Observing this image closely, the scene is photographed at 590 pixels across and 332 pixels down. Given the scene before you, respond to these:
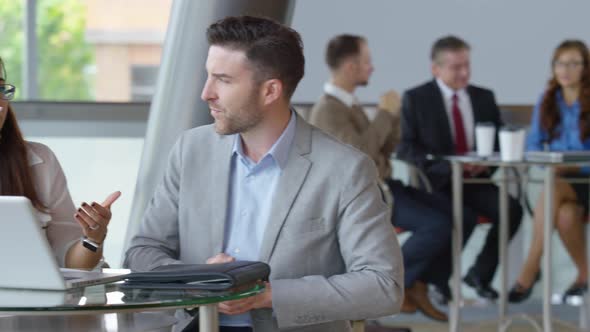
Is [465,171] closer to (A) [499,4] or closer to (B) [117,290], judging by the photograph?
(A) [499,4]

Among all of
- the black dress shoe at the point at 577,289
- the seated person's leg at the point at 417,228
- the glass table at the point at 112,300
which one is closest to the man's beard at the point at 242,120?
the glass table at the point at 112,300

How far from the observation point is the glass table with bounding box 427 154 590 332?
5.17 metres

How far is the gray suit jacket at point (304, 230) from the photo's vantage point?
7.19 ft

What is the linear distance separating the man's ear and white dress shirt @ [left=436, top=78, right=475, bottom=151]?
3.50m

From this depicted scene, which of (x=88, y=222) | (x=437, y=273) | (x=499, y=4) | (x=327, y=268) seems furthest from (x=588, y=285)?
(x=88, y=222)

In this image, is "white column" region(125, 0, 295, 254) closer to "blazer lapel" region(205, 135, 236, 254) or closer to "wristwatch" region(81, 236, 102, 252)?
"blazer lapel" region(205, 135, 236, 254)

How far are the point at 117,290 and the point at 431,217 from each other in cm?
377

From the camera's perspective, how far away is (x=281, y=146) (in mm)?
2357

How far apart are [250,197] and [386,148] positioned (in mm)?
3085

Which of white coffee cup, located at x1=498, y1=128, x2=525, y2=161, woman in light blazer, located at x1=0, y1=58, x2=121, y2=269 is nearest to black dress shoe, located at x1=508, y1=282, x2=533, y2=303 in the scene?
white coffee cup, located at x1=498, y1=128, x2=525, y2=161

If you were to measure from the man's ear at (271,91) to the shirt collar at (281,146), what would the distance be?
7 cm

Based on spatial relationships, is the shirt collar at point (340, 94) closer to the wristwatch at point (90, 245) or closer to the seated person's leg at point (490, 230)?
the seated person's leg at point (490, 230)

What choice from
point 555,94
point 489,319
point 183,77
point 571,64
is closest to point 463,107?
point 555,94

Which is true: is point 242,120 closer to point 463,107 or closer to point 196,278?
point 196,278
